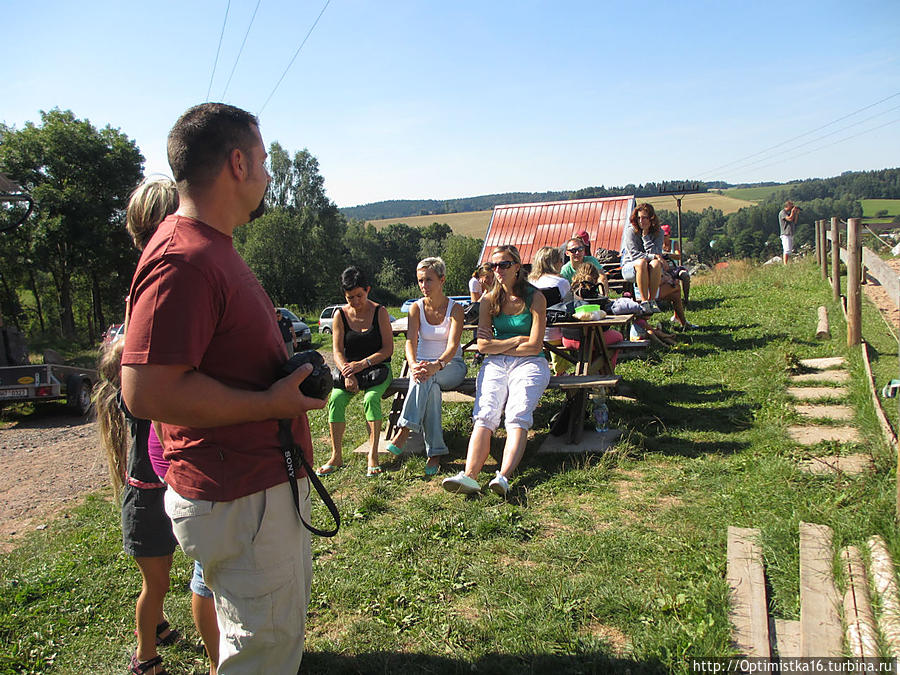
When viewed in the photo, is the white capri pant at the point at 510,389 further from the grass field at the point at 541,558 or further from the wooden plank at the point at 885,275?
the wooden plank at the point at 885,275

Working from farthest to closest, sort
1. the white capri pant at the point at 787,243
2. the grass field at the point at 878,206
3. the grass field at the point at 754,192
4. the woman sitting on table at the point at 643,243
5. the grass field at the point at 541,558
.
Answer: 1. the grass field at the point at 754,192
2. the grass field at the point at 878,206
3. the white capri pant at the point at 787,243
4. the woman sitting on table at the point at 643,243
5. the grass field at the point at 541,558

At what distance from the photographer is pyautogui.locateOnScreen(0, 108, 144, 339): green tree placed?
86.4ft

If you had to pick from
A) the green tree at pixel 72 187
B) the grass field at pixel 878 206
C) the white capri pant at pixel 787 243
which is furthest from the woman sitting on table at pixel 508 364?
the grass field at pixel 878 206

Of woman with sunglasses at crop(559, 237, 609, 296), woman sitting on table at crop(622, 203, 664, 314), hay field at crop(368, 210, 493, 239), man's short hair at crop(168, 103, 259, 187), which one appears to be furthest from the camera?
hay field at crop(368, 210, 493, 239)

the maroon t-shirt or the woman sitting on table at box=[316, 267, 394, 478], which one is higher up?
the maroon t-shirt

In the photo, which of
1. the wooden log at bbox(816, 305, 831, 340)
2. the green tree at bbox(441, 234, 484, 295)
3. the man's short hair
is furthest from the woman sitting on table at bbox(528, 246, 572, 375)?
the green tree at bbox(441, 234, 484, 295)

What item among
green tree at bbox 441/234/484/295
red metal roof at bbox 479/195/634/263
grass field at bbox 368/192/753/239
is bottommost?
green tree at bbox 441/234/484/295

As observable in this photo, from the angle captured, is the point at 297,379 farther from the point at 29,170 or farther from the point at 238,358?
the point at 29,170

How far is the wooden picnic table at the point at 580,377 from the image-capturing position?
5004 millimetres

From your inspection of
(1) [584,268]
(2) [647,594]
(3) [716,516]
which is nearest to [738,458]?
(3) [716,516]

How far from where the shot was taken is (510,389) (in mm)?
4770

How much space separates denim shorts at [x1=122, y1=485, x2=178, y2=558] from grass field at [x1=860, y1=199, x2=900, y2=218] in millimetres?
60327

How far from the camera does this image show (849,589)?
2393mm

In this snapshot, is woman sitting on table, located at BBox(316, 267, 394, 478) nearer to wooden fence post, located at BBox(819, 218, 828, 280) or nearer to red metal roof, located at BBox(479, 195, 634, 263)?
wooden fence post, located at BBox(819, 218, 828, 280)
